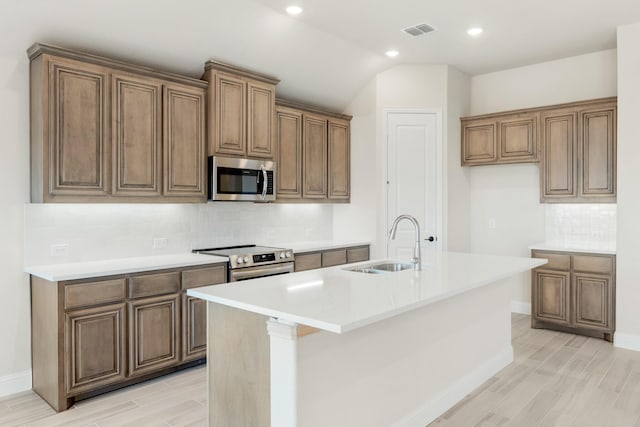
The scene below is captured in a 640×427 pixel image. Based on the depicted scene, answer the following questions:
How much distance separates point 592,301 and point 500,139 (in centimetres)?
204

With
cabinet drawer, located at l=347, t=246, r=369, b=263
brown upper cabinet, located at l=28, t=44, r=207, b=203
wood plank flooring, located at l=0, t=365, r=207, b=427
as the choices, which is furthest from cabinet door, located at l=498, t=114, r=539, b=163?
wood plank flooring, located at l=0, t=365, r=207, b=427

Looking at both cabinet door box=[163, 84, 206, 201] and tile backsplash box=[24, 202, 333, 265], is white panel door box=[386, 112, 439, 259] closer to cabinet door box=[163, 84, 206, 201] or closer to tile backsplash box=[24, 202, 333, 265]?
tile backsplash box=[24, 202, 333, 265]

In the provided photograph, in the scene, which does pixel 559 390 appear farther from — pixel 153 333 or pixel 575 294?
pixel 153 333

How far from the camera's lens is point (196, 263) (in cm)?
362

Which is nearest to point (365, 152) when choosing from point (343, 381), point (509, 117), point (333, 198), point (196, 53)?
point (333, 198)

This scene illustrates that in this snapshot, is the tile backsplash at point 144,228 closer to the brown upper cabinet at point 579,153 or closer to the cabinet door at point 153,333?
the cabinet door at point 153,333

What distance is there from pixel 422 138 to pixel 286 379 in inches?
161

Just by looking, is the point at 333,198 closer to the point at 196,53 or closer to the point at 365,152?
the point at 365,152

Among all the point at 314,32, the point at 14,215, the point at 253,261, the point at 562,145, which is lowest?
the point at 253,261

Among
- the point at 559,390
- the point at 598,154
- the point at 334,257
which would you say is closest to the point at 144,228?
the point at 334,257

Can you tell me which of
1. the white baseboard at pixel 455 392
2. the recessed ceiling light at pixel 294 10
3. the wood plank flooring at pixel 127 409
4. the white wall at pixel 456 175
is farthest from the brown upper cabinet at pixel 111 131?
the white wall at pixel 456 175

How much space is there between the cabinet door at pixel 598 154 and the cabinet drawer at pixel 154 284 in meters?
4.16

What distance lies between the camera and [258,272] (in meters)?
4.04

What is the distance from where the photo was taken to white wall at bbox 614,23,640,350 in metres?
4.18
